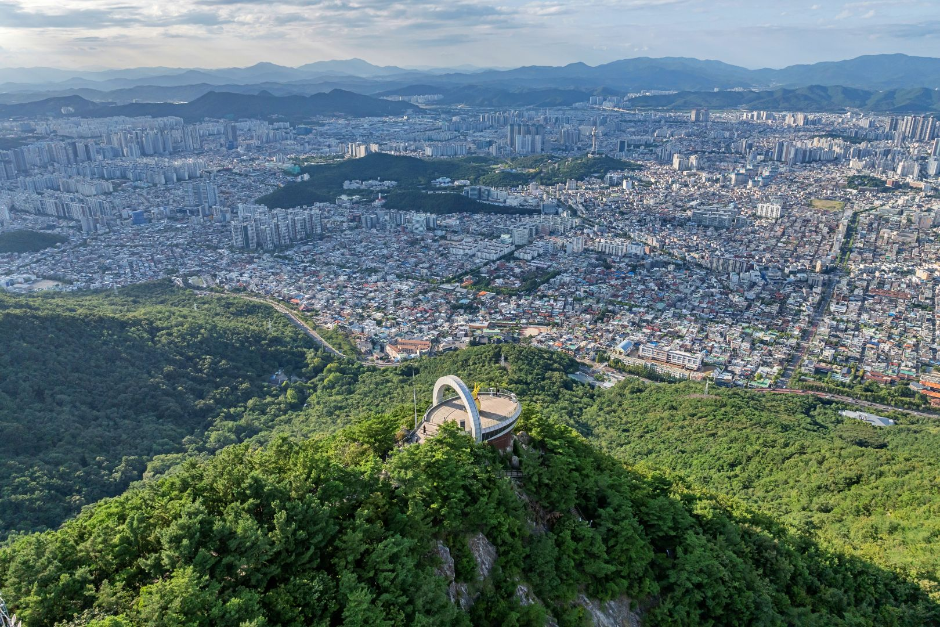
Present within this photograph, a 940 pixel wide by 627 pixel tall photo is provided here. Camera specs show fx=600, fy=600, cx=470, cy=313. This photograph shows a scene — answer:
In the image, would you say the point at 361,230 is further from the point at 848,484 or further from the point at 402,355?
the point at 848,484

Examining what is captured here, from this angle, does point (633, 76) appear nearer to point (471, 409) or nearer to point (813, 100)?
point (813, 100)

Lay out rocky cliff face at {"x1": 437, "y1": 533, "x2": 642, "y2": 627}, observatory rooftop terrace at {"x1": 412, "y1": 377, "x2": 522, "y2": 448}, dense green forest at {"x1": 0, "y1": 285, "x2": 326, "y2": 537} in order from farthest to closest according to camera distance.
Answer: dense green forest at {"x1": 0, "y1": 285, "x2": 326, "y2": 537} < observatory rooftop terrace at {"x1": 412, "y1": 377, "x2": 522, "y2": 448} < rocky cliff face at {"x1": 437, "y1": 533, "x2": 642, "y2": 627}

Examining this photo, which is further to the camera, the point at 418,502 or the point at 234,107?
the point at 234,107

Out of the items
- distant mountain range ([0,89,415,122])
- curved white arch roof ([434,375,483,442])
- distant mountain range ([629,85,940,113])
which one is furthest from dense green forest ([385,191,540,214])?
distant mountain range ([629,85,940,113])

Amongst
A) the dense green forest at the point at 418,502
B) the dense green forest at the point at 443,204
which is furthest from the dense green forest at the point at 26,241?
the dense green forest at the point at 443,204

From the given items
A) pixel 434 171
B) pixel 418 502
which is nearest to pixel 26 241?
pixel 434 171

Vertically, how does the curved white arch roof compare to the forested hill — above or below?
above

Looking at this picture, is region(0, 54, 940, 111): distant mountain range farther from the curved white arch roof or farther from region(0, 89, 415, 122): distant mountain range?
the curved white arch roof
